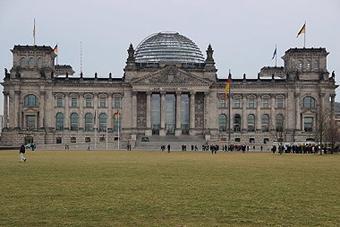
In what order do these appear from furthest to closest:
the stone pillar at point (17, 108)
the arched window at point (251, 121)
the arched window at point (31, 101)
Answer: the arched window at point (251, 121)
the arched window at point (31, 101)
the stone pillar at point (17, 108)

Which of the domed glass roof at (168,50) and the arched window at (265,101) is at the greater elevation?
the domed glass roof at (168,50)

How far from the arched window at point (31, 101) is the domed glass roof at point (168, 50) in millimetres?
28595

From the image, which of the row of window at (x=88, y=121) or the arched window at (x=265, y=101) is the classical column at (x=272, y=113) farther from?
the row of window at (x=88, y=121)

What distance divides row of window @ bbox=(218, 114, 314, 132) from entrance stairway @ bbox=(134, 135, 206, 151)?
7.63 m

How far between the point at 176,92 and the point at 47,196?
112611 mm

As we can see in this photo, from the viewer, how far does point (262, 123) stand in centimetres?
13988

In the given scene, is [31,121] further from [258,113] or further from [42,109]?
[258,113]

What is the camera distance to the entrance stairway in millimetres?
116863

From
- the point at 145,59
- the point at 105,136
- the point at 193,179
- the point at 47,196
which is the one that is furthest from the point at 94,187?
the point at 145,59

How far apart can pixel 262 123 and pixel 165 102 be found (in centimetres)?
2268

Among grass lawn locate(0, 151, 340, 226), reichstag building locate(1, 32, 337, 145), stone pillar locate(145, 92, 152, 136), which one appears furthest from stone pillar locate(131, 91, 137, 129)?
grass lawn locate(0, 151, 340, 226)

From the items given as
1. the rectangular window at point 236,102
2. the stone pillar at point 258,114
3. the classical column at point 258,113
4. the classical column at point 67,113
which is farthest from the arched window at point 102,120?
the classical column at point 258,113

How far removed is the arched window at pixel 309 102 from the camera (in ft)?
454

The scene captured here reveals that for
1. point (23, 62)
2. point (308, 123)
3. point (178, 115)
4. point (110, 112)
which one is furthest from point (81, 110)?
point (308, 123)
